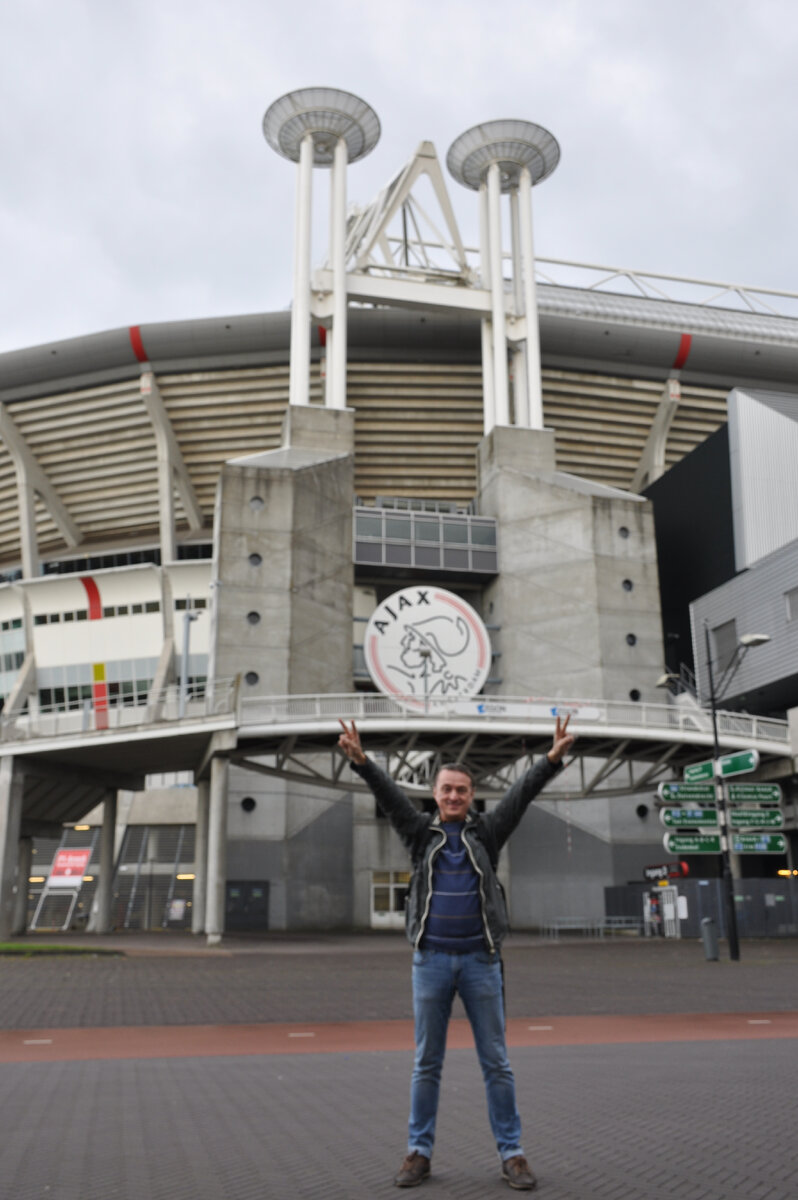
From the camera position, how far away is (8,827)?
1361 inches

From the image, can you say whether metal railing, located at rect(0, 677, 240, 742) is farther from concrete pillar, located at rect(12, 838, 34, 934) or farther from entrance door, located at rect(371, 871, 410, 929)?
entrance door, located at rect(371, 871, 410, 929)

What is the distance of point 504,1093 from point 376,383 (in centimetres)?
5441

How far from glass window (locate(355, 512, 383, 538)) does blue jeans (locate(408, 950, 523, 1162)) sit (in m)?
46.9

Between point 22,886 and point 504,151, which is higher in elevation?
point 504,151

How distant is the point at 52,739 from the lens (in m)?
34.8

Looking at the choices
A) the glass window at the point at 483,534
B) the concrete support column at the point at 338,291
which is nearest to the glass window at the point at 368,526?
the glass window at the point at 483,534

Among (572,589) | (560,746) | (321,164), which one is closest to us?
(560,746)

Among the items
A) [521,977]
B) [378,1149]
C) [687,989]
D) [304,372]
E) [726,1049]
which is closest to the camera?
[378,1149]

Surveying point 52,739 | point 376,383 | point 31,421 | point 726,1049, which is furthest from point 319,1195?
point 31,421

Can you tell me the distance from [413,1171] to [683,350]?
57.6 metres

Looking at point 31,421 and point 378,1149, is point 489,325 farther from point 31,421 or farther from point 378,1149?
point 378,1149

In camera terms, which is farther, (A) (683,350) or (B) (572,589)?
(A) (683,350)

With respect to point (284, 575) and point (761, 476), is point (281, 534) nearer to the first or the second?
point (284, 575)

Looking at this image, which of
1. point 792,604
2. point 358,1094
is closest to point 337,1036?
point 358,1094
